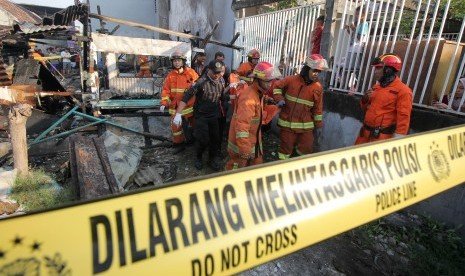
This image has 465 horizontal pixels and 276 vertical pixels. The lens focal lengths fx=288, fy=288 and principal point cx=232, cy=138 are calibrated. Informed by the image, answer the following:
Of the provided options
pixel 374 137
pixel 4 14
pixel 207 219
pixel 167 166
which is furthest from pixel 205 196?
pixel 4 14

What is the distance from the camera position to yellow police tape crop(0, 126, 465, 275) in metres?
0.90

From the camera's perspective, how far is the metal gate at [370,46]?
3.71 metres

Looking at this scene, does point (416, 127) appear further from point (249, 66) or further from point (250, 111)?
point (249, 66)

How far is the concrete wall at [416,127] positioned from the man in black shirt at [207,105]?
1989 millimetres

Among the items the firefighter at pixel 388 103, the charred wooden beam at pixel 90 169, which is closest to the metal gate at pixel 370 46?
the firefighter at pixel 388 103

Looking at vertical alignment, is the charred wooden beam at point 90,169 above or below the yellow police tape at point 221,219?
below

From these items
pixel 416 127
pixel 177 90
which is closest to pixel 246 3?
pixel 177 90

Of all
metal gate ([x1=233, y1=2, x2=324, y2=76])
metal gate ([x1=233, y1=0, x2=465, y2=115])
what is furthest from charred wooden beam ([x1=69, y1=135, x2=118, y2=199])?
metal gate ([x1=233, y1=2, x2=324, y2=76])

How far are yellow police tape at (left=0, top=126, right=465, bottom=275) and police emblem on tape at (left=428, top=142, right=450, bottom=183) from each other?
161 mm

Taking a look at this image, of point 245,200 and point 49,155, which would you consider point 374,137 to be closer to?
point 245,200

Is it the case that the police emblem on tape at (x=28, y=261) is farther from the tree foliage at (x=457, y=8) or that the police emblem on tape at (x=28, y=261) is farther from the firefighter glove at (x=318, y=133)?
the tree foliage at (x=457, y=8)

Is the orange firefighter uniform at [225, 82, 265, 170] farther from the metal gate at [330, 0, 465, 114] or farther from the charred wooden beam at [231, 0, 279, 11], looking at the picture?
the charred wooden beam at [231, 0, 279, 11]

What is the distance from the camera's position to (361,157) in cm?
160

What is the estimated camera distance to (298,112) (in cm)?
436
